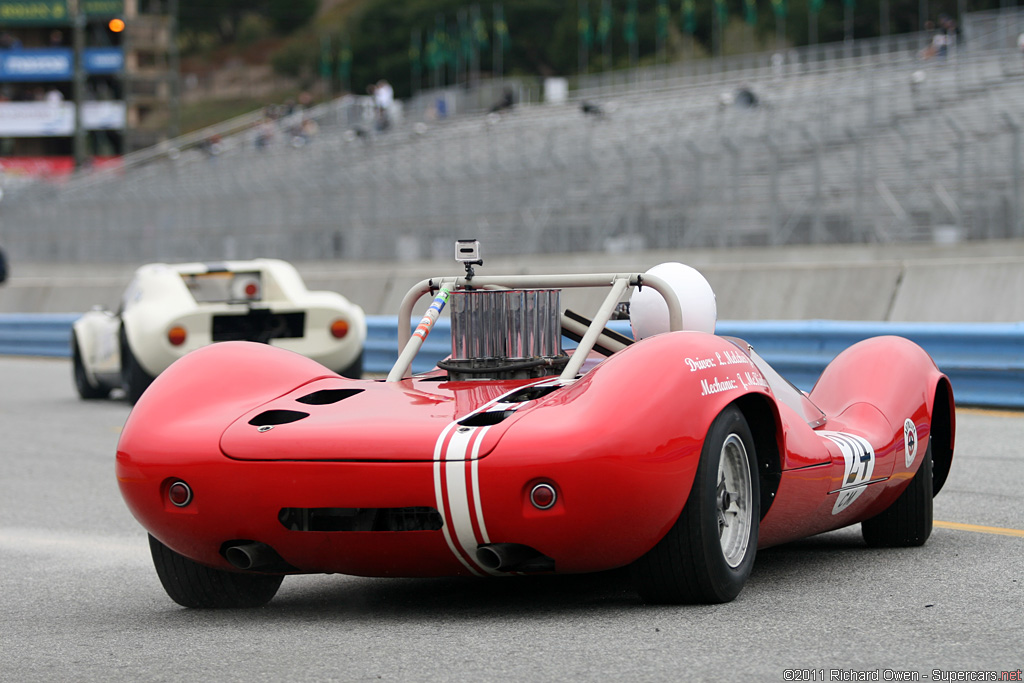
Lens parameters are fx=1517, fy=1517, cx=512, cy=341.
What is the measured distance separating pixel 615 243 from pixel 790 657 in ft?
58.0

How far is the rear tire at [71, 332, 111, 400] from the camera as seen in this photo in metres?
14.5

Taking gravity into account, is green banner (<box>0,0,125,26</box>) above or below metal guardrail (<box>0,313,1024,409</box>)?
above

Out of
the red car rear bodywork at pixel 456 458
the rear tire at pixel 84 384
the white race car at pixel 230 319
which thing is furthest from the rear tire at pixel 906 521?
the rear tire at pixel 84 384

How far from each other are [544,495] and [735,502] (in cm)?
76

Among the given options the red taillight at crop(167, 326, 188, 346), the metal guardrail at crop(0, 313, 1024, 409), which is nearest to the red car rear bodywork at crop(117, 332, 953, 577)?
the metal guardrail at crop(0, 313, 1024, 409)

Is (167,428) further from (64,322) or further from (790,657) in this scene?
(64,322)

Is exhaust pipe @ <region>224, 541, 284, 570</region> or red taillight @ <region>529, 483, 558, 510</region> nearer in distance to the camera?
red taillight @ <region>529, 483, 558, 510</region>

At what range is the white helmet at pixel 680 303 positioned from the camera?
552cm

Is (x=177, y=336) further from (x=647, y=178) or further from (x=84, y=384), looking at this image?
(x=647, y=178)

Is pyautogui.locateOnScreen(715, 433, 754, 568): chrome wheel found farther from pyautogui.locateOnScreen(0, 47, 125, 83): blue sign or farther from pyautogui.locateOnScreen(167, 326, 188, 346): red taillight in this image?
pyautogui.locateOnScreen(0, 47, 125, 83): blue sign

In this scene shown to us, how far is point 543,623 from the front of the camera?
446 centimetres

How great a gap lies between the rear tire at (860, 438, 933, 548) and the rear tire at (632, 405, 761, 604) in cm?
125

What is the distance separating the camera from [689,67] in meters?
41.6

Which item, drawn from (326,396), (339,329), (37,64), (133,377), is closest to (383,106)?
(339,329)
